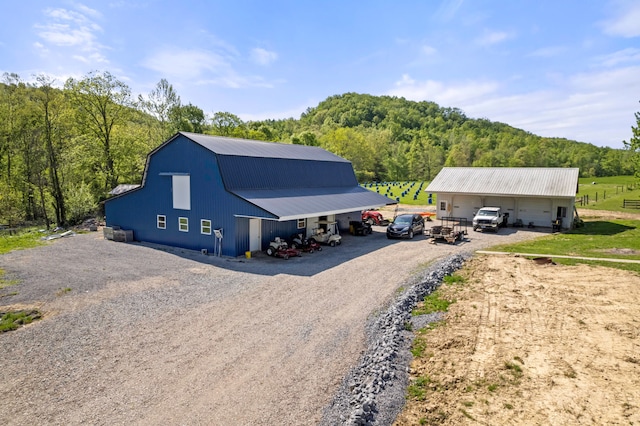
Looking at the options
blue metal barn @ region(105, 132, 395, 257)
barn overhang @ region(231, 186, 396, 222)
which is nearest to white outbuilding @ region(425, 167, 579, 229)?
barn overhang @ region(231, 186, 396, 222)

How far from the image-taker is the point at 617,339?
10742mm

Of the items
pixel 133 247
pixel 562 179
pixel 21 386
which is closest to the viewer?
pixel 21 386

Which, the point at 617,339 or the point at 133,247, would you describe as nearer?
the point at 617,339

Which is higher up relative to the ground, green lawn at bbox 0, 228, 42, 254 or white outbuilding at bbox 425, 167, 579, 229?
Answer: white outbuilding at bbox 425, 167, 579, 229

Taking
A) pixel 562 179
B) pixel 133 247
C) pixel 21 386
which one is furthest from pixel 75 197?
pixel 562 179

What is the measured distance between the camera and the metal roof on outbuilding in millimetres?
30781

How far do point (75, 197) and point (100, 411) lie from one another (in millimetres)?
34630

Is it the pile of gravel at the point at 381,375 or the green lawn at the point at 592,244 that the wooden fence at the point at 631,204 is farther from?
the pile of gravel at the point at 381,375

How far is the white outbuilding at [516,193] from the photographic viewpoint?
30562 millimetres

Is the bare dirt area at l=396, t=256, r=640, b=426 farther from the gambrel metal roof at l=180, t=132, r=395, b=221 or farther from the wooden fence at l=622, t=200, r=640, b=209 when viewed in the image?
the wooden fence at l=622, t=200, r=640, b=209

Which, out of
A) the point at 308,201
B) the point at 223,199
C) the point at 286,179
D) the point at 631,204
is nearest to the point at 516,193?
the point at 308,201

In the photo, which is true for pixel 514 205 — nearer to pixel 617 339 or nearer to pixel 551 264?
pixel 551 264

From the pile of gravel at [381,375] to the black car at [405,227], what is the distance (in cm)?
1300

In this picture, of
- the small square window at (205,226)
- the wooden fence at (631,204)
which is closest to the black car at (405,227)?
the small square window at (205,226)
